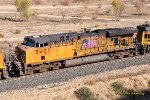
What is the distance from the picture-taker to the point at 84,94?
2605 cm

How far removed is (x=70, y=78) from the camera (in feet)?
94.2

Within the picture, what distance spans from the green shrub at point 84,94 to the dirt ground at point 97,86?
0.38 metres

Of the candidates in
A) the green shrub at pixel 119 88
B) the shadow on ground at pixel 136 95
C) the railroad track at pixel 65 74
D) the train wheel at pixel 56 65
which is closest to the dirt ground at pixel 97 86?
the shadow on ground at pixel 136 95

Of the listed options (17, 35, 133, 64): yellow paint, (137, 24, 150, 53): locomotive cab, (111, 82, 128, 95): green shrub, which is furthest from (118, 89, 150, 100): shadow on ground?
(137, 24, 150, 53): locomotive cab

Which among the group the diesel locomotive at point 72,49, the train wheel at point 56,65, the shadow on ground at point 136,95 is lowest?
the shadow on ground at point 136,95

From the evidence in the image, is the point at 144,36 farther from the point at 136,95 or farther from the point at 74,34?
the point at 136,95

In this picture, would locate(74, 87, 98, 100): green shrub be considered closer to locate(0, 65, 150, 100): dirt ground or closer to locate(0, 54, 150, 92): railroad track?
locate(0, 65, 150, 100): dirt ground

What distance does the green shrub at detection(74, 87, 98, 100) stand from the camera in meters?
26.1

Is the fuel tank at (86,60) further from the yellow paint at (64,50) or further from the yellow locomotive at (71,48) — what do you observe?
the yellow paint at (64,50)

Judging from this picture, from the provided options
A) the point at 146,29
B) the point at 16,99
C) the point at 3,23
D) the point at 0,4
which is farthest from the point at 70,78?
the point at 0,4

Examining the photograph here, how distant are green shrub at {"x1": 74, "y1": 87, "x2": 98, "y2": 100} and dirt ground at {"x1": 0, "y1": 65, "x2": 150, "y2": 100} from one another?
1.25 feet

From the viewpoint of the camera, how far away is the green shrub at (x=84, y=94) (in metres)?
26.1

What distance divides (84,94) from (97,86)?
2.16m

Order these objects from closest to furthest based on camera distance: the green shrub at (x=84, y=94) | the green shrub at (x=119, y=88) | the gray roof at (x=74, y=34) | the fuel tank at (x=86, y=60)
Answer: the green shrub at (x=84, y=94) → the green shrub at (x=119, y=88) → the gray roof at (x=74, y=34) → the fuel tank at (x=86, y=60)
